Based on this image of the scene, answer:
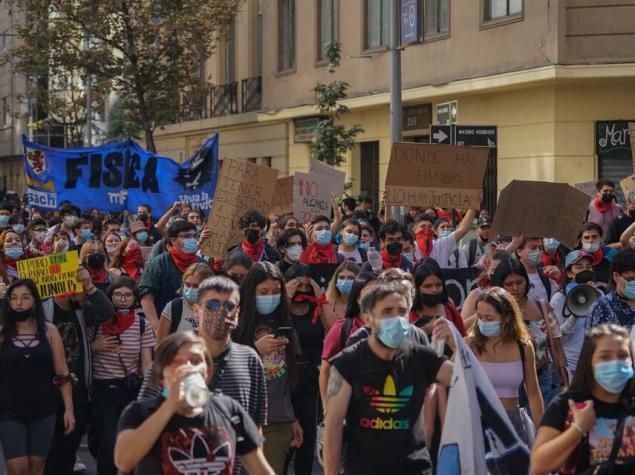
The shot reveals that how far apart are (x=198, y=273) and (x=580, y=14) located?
13.5 meters

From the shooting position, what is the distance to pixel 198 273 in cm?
930

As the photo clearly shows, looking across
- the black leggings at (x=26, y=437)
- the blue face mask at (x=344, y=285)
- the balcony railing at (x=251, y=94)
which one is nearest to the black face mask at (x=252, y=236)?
the blue face mask at (x=344, y=285)

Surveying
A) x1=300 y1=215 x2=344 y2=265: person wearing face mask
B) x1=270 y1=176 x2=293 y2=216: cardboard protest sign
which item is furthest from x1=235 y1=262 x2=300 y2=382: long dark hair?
x1=270 y1=176 x2=293 y2=216: cardboard protest sign

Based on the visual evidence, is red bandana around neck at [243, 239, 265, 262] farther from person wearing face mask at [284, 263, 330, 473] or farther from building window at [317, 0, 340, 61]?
building window at [317, 0, 340, 61]

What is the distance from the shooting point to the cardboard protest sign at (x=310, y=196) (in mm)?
16297

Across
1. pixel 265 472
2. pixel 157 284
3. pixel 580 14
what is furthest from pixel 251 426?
pixel 580 14

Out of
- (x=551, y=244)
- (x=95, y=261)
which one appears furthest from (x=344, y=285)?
(x=551, y=244)

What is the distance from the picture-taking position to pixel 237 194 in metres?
14.6

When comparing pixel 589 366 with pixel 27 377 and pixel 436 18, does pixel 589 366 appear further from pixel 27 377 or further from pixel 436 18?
pixel 436 18

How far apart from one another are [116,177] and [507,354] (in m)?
13.5

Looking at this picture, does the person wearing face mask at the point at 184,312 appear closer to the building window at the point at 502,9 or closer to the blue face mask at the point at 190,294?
the blue face mask at the point at 190,294

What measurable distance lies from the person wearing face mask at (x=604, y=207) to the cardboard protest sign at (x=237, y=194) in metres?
3.38

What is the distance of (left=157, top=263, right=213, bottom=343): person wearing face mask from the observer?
29.7 feet

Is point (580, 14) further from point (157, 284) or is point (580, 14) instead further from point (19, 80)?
point (19, 80)
